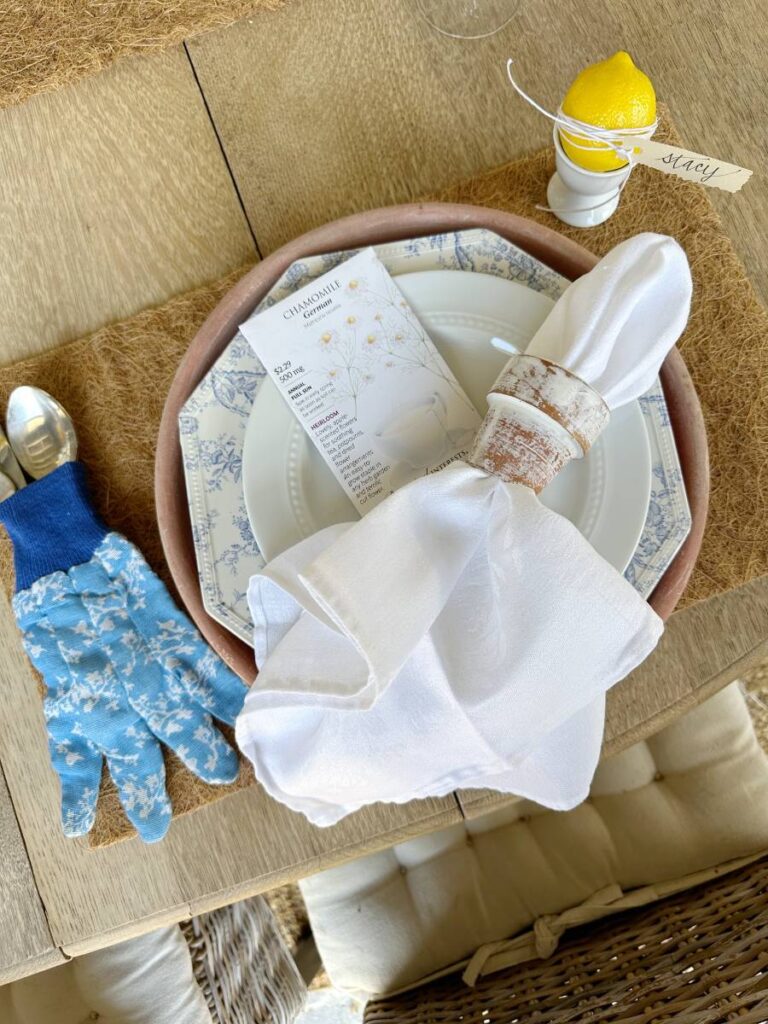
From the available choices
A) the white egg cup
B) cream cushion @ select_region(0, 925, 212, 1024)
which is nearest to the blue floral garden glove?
cream cushion @ select_region(0, 925, 212, 1024)

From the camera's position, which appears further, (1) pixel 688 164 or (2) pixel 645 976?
(2) pixel 645 976

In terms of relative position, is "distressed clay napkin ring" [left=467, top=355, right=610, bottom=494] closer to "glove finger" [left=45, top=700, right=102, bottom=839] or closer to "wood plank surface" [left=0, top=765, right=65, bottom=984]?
"glove finger" [left=45, top=700, right=102, bottom=839]

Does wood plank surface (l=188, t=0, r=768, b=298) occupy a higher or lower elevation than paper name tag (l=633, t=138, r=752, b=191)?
higher

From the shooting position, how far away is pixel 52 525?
0.57 meters

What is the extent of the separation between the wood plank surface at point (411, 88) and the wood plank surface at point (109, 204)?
29mm

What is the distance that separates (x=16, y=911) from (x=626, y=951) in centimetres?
51

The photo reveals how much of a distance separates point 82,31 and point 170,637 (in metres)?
0.52

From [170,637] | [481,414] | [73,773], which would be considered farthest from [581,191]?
[73,773]

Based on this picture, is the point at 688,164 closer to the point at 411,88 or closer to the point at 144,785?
the point at 411,88

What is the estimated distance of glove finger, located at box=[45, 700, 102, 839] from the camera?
1.88 feet

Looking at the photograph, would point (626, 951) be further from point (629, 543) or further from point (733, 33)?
point (733, 33)

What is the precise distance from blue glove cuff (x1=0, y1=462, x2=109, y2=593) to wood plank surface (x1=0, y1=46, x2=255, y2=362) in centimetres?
Result: 14

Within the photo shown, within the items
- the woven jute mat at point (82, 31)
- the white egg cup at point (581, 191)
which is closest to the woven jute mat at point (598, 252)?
the white egg cup at point (581, 191)

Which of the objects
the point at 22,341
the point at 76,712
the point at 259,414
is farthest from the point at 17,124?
the point at 76,712
